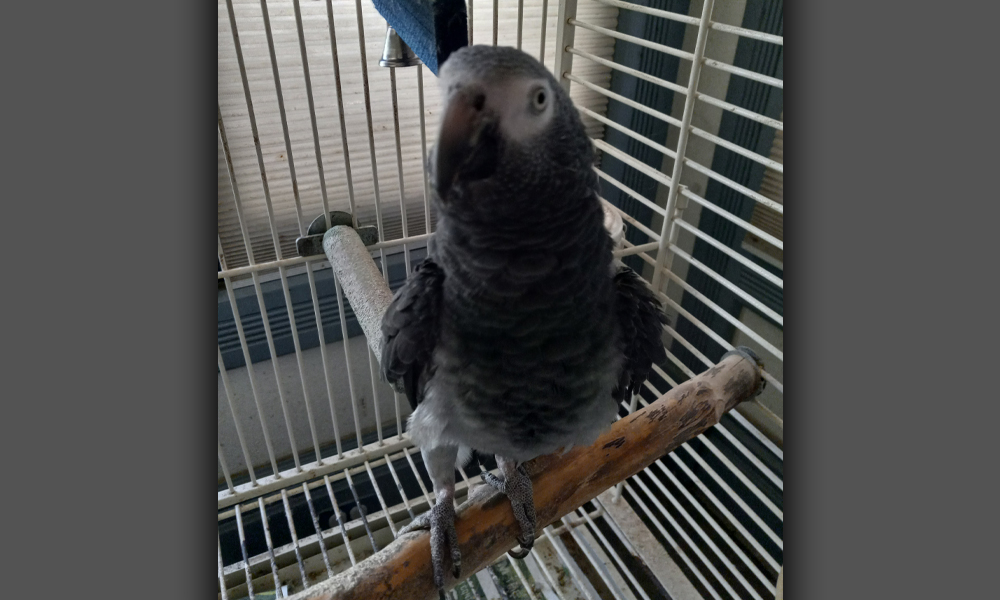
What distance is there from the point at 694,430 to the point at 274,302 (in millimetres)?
963

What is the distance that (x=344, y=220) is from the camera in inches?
48.3

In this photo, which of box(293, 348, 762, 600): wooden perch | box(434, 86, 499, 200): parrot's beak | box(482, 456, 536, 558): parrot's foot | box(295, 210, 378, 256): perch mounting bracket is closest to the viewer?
box(434, 86, 499, 200): parrot's beak

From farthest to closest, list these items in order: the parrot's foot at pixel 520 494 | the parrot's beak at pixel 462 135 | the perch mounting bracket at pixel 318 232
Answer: the perch mounting bracket at pixel 318 232, the parrot's foot at pixel 520 494, the parrot's beak at pixel 462 135

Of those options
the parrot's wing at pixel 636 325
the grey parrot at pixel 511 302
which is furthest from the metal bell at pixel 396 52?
the parrot's wing at pixel 636 325

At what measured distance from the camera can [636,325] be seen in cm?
85

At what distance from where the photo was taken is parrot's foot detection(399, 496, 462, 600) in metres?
0.79

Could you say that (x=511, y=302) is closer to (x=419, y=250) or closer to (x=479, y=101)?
(x=479, y=101)

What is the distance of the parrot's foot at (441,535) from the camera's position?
0.79m

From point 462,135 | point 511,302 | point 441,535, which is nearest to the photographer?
point 462,135

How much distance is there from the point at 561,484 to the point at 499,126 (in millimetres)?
637

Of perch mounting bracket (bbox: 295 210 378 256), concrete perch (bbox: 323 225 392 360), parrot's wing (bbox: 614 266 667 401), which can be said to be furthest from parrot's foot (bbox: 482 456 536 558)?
perch mounting bracket (bbox: 295 210 378 256)

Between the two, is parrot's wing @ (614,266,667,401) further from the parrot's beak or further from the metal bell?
the metal bell

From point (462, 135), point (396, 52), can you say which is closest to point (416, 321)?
point (462, 135)

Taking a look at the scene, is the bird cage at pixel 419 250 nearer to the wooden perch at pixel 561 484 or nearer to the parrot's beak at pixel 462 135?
the wooden perch at pixel 561 484
